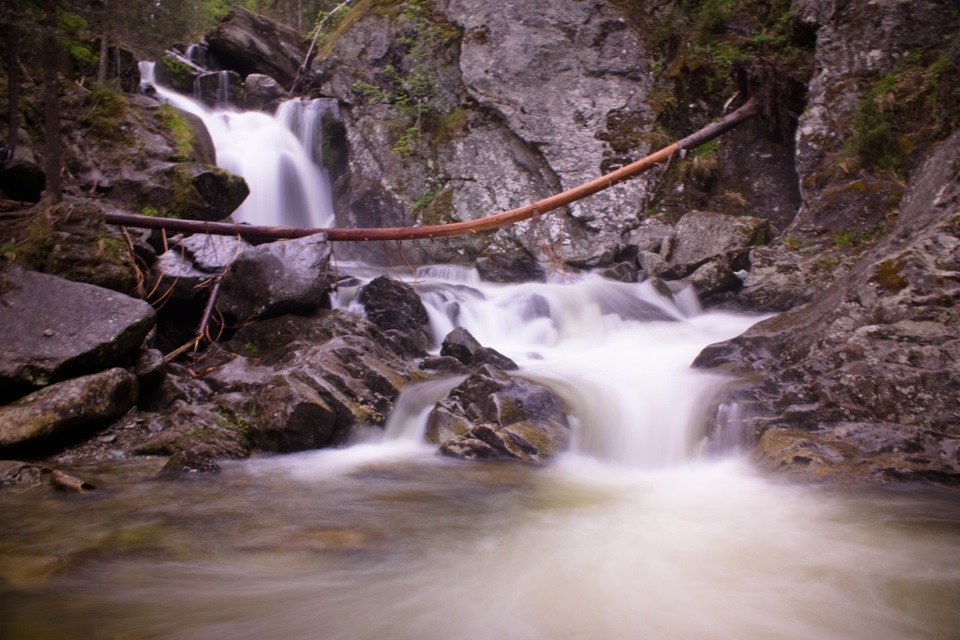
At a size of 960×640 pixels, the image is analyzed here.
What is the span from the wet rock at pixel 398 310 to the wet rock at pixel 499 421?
2.59 metres

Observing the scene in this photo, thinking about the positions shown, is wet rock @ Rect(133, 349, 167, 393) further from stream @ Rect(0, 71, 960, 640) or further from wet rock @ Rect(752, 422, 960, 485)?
wet rock @ Rect(752, 422, 960, 485)

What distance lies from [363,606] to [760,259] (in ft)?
26.8

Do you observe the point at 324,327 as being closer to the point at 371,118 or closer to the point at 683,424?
the point at 683,424

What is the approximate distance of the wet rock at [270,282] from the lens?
7461 mm

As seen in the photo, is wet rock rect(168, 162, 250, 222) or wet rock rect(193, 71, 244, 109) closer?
wet rock rect(168, 162, 250, 222)

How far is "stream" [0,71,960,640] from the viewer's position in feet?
8.96

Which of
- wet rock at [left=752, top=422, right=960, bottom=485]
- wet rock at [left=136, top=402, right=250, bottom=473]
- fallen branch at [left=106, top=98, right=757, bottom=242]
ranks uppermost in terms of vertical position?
fallen branch at [left=106, top=98, right=757, bottom=242]

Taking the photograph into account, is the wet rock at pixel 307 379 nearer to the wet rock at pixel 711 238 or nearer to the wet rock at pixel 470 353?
the wet rock at pixel 470 353

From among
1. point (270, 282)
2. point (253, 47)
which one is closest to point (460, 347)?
point (270, 282)

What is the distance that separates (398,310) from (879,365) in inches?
233

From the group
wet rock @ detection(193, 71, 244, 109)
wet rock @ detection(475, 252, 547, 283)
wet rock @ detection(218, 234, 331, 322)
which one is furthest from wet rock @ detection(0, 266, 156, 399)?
wet rock @ detection(193, 71, 244, 109)

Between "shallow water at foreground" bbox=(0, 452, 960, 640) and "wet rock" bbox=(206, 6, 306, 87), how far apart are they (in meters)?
16.0

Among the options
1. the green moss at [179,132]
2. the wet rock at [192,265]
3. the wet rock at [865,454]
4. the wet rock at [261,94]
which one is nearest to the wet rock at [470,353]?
the wet rock at [192,265]

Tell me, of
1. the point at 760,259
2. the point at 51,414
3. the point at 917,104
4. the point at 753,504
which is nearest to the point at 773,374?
the point at 753,504
